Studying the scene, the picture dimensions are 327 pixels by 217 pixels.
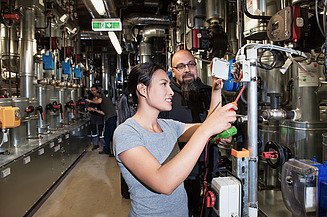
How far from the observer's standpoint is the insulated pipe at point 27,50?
10.7 feet

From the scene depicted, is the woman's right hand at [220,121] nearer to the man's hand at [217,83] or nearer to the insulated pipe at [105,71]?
the man's hand at [217,83]

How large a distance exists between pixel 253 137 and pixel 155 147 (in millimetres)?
381

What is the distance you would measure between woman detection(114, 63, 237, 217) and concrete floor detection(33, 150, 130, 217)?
7.05 ft

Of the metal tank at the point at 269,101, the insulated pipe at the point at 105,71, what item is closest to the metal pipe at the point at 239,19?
the metal tank at the point at 269,101

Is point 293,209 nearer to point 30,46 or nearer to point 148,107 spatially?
point 148,107

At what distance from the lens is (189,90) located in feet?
6.69

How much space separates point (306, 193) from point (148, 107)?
2.23 ft

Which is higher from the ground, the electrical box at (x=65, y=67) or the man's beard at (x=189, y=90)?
the electrical box at (x=65, y=67)

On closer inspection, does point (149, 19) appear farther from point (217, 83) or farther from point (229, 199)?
point (229, 199)

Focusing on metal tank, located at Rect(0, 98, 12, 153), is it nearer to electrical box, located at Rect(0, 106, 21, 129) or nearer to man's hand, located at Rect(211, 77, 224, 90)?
electrical box, located at Rect(0, 106, 21, 129)

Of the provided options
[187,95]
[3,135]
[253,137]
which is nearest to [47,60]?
[3,135]

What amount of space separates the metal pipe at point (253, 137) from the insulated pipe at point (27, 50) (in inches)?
120

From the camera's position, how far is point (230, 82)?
1.18 meters

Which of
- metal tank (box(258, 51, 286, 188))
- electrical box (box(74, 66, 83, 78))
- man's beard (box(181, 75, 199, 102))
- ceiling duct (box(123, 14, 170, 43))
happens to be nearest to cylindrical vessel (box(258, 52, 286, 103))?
metal tank (box(258, 51, 286, 188))
